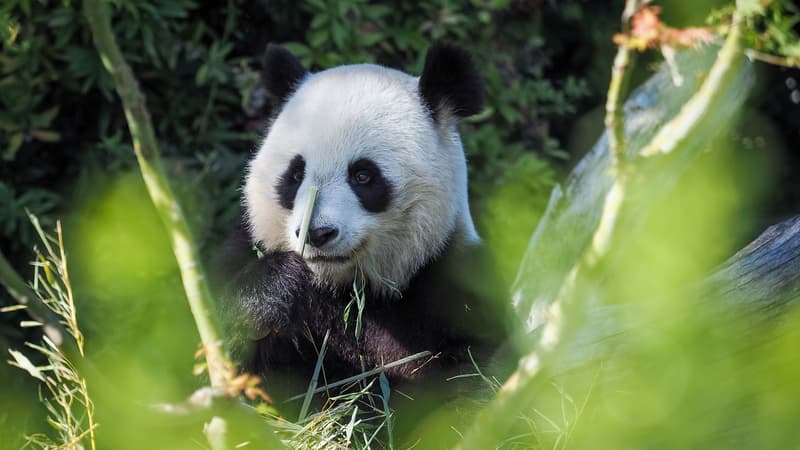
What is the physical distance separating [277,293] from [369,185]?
1.26 feet

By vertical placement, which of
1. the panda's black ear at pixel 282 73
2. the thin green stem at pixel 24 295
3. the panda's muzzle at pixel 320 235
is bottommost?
the panda's muzzle at pixel 320 235

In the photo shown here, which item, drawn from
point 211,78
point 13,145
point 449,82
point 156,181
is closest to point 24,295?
point 156,181

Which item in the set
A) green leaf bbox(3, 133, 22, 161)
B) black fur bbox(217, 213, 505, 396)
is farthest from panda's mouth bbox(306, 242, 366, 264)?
green leaf bbox(3, 133, 22, 161)

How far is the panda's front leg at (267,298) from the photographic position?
2.30m

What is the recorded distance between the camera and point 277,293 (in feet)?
7.63

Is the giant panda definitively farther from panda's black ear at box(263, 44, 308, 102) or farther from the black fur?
panda's black ear at box(263, 44, 308, 102)

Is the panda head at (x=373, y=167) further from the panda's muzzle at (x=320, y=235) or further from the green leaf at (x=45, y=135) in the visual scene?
the green leaf at (x=45, y=135)

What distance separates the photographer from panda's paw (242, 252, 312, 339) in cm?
231

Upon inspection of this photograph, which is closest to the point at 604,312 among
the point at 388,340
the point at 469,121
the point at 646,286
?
the point at 388,340

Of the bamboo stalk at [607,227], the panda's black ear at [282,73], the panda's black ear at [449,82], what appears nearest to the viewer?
the bamboo stalk at [607,227]

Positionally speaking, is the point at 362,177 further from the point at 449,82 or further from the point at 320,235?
the point at 449,82

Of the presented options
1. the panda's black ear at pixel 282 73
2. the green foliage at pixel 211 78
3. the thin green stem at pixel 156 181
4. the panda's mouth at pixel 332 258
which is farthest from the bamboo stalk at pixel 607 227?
the green foliage at pixel 211 78

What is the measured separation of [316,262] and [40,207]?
1.98 metres

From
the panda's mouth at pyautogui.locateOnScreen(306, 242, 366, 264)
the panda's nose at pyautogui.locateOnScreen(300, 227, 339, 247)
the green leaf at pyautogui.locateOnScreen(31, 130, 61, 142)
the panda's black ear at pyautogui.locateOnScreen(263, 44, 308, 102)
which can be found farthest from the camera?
the green leaf at pyautogui.locateOnScreen(31, 130, 61, 142)
